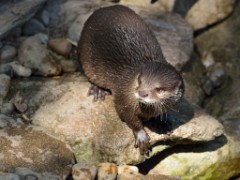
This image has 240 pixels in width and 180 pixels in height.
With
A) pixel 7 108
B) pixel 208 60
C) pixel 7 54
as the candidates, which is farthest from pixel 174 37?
pixel 7 108

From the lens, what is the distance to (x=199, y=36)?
5590mm

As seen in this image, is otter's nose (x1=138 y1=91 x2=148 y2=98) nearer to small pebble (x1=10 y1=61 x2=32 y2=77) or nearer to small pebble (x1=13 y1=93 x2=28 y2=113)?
small pebble (x1=13 y1=93 x2=28 y2=113)

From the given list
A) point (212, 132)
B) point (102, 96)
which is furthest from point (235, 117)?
point (102, 96)

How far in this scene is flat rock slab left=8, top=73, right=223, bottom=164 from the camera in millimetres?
3949

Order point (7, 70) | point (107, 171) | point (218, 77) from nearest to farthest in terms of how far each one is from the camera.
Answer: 1. point (107, 171)
2. point (7, 70)
3. point (218, 77)

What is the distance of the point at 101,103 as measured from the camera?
4.22 metres

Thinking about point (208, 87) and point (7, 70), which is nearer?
point (7, 70)

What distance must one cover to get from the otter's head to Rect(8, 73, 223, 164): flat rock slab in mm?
437

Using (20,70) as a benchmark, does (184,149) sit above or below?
below

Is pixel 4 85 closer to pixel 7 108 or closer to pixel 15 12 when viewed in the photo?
pixel 7 108

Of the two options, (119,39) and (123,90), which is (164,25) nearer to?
(119,39)

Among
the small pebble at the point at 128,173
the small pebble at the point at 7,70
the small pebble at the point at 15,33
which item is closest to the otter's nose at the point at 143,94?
the small pebble at the point at 128,173

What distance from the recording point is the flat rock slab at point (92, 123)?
395 cm

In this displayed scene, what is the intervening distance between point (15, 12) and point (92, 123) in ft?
4.02
